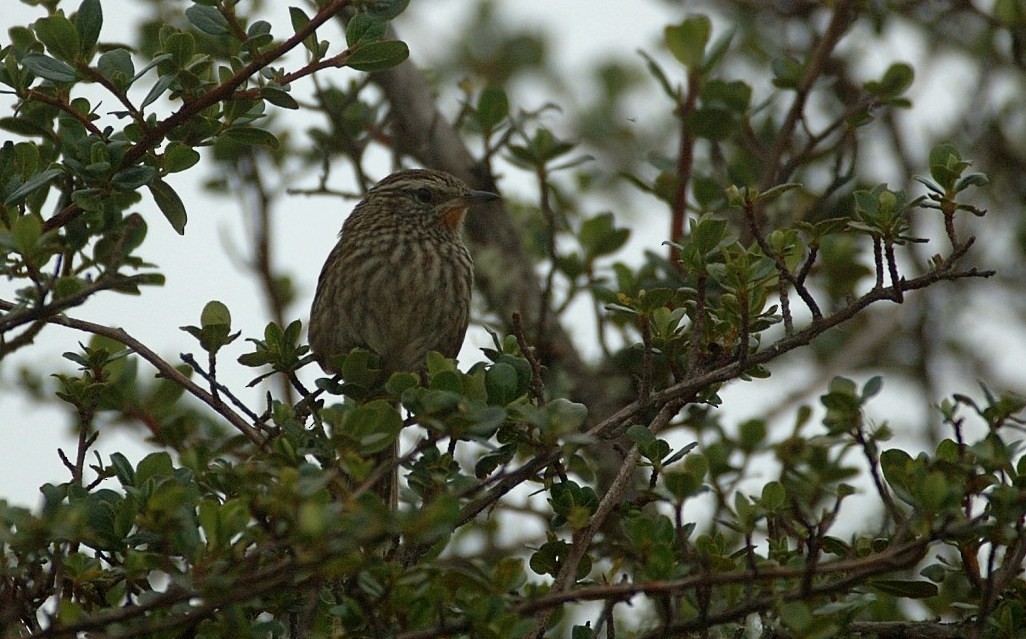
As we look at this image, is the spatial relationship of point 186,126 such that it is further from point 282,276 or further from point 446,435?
point 282,276

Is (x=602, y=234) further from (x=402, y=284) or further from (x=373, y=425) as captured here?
(x=373, y=425)

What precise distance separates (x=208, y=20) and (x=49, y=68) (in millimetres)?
438

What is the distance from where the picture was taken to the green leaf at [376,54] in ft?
10.9

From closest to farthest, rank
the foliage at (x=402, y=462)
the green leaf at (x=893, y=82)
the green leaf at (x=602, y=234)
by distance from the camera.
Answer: the foliage at (x=402, y=462)
the green leaf at (x=893, y=82)
the green leaf at (x=602, y=234)

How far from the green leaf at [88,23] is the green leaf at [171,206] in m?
0.42

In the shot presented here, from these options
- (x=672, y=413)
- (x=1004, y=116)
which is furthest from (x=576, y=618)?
(x=1004, y=116)

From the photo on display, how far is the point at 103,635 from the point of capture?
107 inches

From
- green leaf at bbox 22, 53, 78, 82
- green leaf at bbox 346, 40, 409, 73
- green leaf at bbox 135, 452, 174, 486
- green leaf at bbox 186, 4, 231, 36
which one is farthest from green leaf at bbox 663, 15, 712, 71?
green leaf at bbox 135, 452, 174, 486

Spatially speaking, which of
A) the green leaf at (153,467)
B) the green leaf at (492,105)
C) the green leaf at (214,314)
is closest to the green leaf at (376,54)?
the green leaf at (214,314)

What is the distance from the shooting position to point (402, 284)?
5.47 m

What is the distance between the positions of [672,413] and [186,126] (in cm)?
164

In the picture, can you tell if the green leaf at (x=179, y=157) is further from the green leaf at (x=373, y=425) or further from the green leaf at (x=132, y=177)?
the green leaf at (x=373, y=425)

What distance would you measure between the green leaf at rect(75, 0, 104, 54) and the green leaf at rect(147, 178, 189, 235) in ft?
1.38

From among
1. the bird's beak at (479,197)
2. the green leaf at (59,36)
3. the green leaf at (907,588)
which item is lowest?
the green leaf at (907,588)
